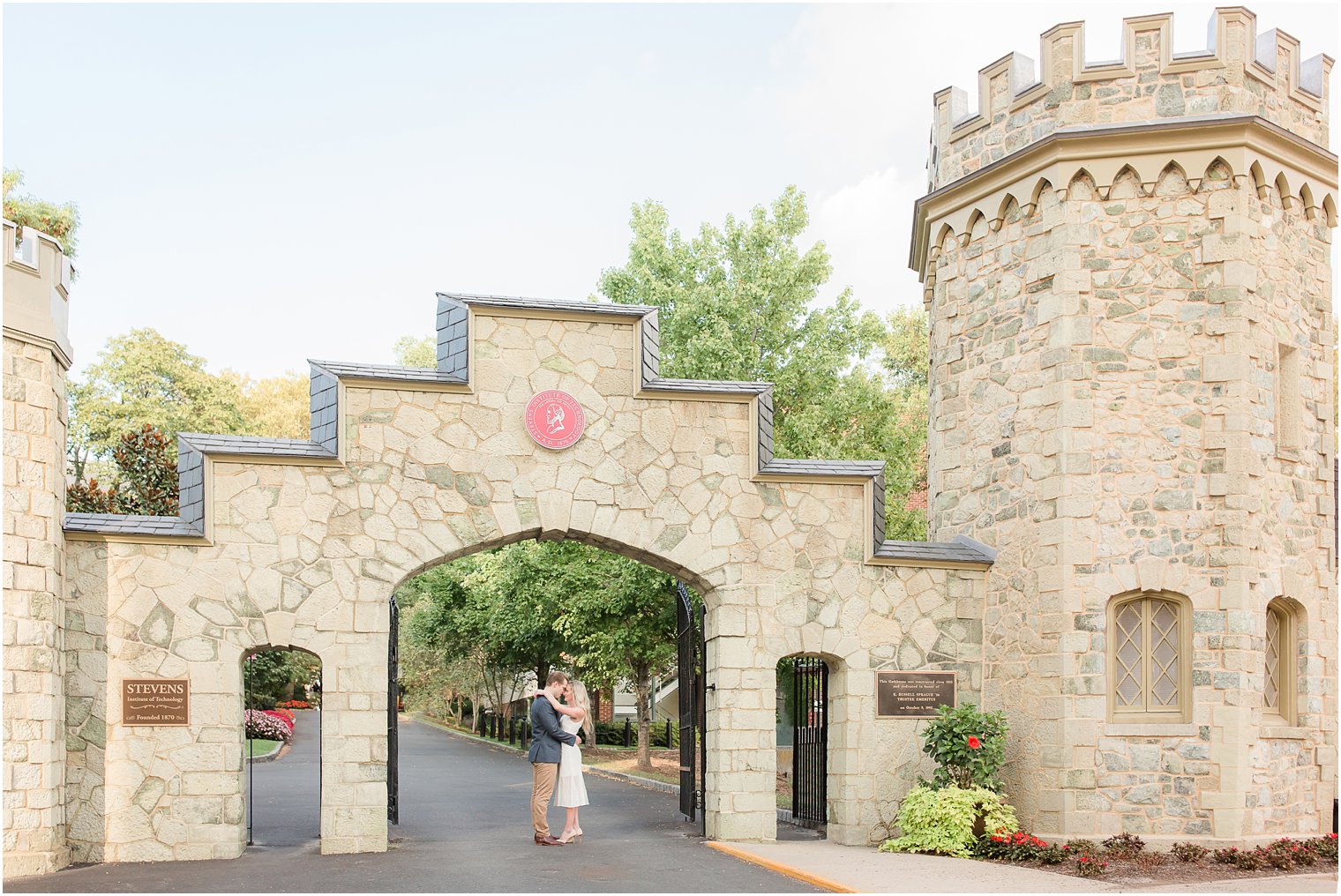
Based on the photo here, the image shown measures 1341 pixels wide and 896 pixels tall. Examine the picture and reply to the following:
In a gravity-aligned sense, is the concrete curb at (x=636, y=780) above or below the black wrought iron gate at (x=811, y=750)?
below

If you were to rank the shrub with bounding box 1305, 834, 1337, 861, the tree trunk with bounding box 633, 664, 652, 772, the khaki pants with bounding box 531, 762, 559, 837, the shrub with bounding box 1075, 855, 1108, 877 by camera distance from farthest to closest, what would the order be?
the tree trunk with bounding box 633, 664, 652, 772
the khaki pants with bounding box 531, 762, 559, 837
the shrub with bounding box 1305, 834, 1337, 861
the shrub with bounding box 1075, 855, 1108, 877

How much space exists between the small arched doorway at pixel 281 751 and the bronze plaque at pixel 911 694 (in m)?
5.76

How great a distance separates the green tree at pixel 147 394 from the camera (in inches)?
1422

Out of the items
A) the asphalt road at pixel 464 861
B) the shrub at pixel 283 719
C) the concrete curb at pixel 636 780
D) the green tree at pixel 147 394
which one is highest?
the green tree at pixel 147 394

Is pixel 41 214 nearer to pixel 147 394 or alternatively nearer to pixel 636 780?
pixel 147 394

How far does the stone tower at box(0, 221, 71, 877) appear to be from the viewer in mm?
10938

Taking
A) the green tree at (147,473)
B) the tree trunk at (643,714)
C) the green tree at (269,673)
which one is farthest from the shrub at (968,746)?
the green tree at (269,673)

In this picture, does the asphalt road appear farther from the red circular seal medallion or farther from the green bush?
the red circular seal medallion

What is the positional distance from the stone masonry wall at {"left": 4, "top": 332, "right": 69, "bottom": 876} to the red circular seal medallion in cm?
439

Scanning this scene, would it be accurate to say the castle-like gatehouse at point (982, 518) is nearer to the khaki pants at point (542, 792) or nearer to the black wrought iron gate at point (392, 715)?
the black wrought iron gate at point (392, 715)

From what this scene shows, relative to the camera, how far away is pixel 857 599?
13.6 meters

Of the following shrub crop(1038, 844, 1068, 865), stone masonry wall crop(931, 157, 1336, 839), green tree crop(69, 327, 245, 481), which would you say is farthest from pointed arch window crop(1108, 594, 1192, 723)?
green tree crop(69, 327, 245, 481)

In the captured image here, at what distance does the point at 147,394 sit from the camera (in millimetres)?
37188

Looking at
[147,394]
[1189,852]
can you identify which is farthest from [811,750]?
[147,394]
